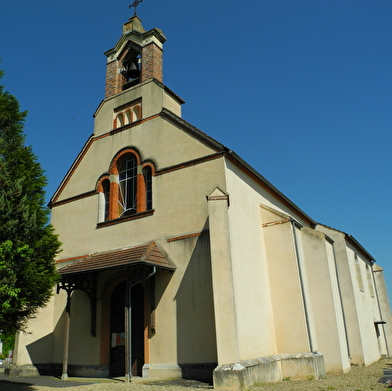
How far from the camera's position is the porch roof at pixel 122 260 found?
12.1 meters

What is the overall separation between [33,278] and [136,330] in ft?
18.8

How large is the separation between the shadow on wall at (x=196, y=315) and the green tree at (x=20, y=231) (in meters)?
4.51

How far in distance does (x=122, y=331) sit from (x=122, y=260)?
9.68 ft

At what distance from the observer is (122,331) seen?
44.8ft

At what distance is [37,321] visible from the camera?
15.3 m

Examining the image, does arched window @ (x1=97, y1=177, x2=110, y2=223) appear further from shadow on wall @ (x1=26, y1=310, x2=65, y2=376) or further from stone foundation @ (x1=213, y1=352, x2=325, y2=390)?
stone foundation @ (x1=213, y1=352, x2=325, y2=390)

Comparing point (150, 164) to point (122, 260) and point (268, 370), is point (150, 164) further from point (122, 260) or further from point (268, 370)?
point (268, 370)

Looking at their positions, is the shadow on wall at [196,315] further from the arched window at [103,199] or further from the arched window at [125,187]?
the arched window at [103,199]

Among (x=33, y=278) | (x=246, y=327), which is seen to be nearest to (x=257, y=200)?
(x=246, y=327)

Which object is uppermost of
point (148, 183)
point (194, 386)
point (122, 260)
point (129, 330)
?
point (148, 183)

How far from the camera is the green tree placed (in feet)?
26.9

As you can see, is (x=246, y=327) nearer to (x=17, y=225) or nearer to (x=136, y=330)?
(x=136, y=330)

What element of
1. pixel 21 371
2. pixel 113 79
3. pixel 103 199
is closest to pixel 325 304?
pixel 103 199

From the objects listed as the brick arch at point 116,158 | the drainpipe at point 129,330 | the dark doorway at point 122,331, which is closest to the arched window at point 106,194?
the brick arch at point 116,158
